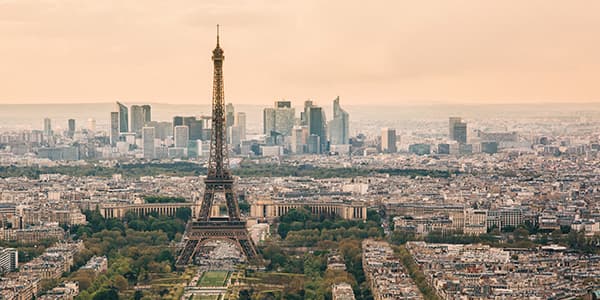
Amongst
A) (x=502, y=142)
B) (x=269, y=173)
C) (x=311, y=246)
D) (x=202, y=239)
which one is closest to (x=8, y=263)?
(x=202, y=239)

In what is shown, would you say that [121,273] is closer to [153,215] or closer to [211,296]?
[211,296]

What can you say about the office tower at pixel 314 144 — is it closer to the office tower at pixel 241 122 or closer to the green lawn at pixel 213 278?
the office tower at pixel 241 122

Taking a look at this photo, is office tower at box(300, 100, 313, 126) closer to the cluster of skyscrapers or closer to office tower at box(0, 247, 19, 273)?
the cluster of skyscrapers

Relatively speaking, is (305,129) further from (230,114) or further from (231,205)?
(231,205)

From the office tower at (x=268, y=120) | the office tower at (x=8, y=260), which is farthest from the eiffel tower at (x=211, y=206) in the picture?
the office tower at (x=268, y=120)

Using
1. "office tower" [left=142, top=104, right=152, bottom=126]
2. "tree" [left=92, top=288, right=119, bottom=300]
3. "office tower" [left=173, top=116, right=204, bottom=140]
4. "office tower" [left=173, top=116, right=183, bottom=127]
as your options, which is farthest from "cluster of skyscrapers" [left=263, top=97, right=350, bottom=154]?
"tree" [left=92, top=288, right=119, bottom=300]

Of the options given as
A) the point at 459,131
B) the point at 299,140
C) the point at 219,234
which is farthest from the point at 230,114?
the point at 219,234
